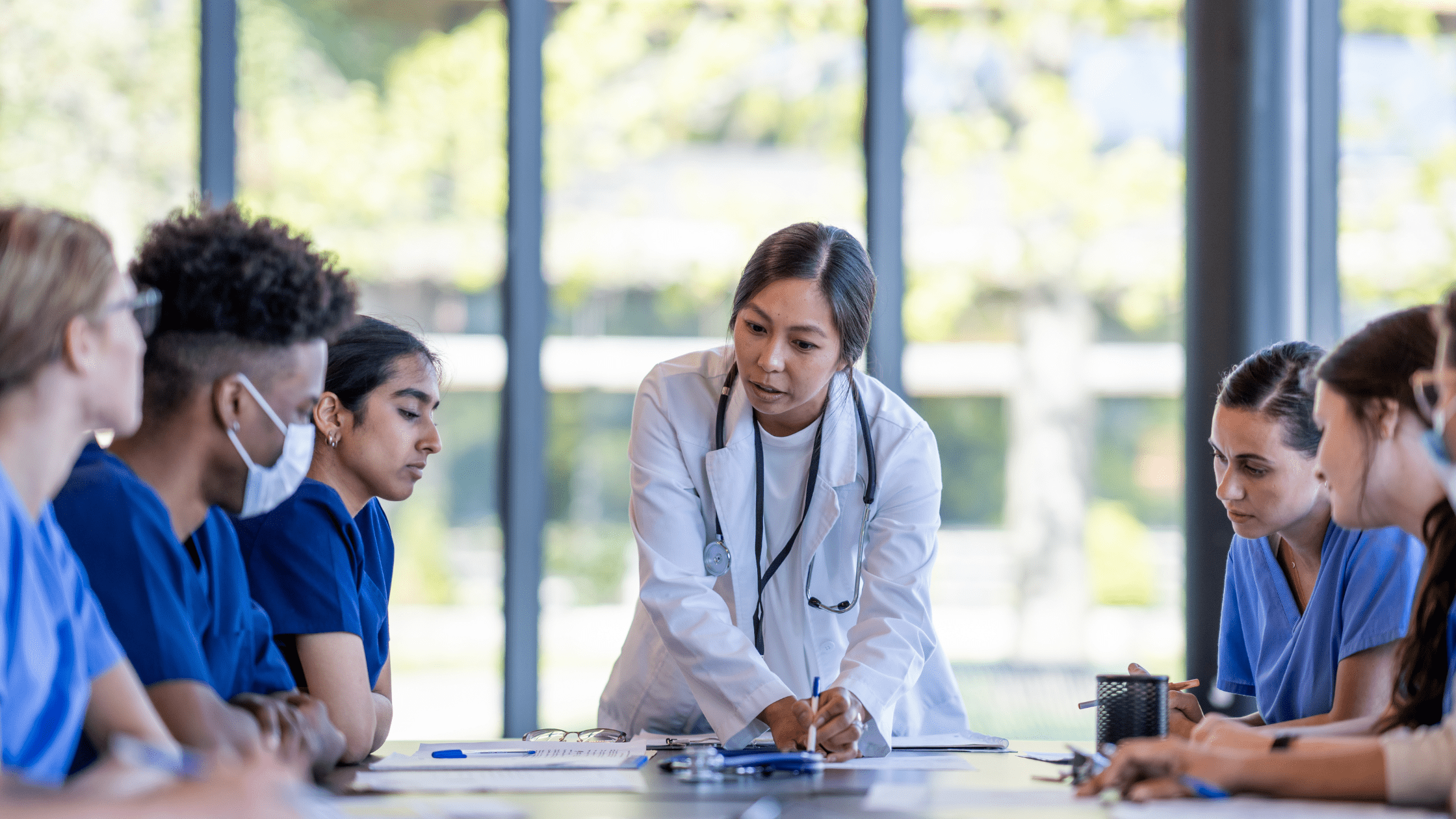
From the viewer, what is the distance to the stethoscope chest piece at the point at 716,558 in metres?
2.07

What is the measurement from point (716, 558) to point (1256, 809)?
1003 mm

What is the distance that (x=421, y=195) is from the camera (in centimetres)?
354

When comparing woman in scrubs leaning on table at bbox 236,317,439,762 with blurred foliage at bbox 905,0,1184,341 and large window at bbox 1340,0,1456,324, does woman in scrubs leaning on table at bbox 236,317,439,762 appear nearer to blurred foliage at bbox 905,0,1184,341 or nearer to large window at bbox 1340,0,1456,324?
blurred foliage at bbox 905,0,1184,341

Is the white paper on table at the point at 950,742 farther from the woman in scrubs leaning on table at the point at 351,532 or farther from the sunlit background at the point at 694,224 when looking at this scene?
the sunlit background at the point at 694,224

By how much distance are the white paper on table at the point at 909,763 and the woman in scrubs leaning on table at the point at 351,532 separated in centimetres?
68

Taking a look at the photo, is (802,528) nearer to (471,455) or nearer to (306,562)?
(306,562)

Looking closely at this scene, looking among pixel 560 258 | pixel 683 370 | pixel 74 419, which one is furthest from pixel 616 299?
pixel 74 419

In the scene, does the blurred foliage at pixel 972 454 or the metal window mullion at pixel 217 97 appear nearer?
the metal window mullion at pixel 217 97

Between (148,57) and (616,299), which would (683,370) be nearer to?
(616,299)

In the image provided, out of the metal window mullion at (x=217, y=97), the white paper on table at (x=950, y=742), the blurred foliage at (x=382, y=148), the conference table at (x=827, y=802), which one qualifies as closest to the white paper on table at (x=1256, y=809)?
the conference table at (x=827, y=802)

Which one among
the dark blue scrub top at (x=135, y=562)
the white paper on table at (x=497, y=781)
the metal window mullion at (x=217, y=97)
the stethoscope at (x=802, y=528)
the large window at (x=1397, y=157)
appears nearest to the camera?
the dark blue scrub top at (x=135, y=562)

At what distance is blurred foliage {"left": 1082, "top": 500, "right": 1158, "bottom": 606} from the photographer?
359 centimetres

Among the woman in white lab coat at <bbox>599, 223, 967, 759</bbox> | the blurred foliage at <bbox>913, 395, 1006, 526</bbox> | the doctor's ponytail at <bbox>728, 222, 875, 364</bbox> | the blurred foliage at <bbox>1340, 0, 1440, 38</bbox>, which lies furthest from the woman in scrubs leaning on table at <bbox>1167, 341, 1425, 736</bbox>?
the blurred foliage at <bbox>1340, 0, 1440, 38</bbox>

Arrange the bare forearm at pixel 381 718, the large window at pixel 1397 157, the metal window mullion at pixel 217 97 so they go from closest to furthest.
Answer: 1. the bare forearm at pixel 381 718
2. the large window at pixel 1397 157
3. the metal window mullion at pixel 217 97
